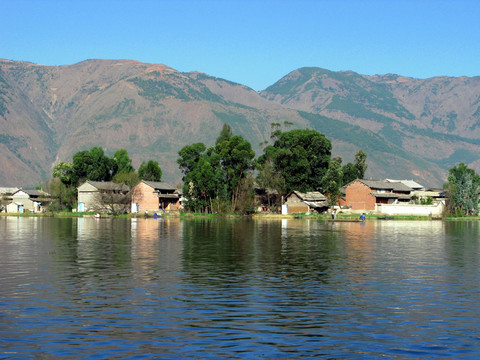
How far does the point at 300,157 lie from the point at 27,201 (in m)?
88.9

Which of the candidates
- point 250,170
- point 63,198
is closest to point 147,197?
point 63,198

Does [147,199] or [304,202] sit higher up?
[147,199]

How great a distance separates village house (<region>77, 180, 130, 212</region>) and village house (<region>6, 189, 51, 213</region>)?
815 inches

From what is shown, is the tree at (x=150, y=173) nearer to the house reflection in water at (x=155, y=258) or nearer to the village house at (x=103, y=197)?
the village house at (x=103, y=197)

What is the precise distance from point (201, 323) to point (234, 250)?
28.9m

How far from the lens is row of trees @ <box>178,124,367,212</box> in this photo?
14475 centimetres

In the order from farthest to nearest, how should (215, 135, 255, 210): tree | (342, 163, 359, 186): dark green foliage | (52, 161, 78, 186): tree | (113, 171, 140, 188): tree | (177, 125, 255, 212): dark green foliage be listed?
(342, 163, 359, 186): dark green foliage < (52, 161, 78, 186): tree < (113, 171, 140, 188): tree < (215, 135, 255, 210): tree < (177, 125, 255, 212): dark green foliage

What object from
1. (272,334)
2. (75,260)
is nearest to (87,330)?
(272,334)

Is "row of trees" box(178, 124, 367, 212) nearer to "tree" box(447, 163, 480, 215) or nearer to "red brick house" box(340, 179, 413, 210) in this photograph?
"red brick house" box(340, 179, 413, 210)

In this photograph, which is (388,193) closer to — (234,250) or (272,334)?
(234,250)

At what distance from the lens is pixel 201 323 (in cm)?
2255

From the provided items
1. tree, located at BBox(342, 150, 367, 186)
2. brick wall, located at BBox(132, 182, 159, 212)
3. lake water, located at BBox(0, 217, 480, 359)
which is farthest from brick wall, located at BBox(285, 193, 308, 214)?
lake water, located at BBox(0, 217, 480, 359)

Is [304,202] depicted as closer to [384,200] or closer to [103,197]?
[384,200]

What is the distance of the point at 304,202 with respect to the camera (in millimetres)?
149250
